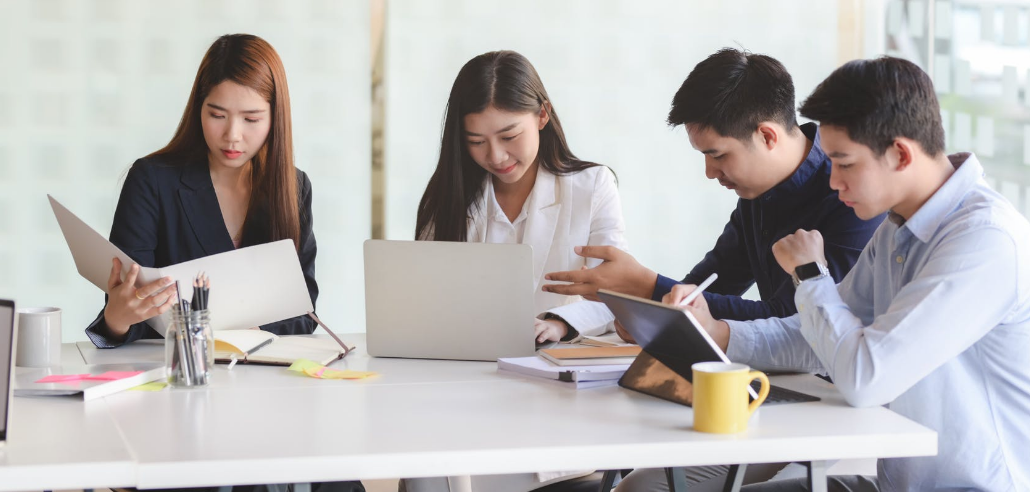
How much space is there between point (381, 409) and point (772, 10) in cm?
307

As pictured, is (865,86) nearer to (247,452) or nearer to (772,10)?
(247,452)

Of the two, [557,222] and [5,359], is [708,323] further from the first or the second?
[5,359]

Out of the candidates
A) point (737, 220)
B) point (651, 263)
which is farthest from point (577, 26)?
point (737, 220)

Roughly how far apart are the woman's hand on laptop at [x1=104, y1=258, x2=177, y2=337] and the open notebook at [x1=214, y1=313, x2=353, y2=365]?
4.9 inches

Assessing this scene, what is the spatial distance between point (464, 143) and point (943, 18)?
8.53ft

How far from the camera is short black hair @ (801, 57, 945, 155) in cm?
151

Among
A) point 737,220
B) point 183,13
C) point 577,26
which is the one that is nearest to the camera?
point 737,220

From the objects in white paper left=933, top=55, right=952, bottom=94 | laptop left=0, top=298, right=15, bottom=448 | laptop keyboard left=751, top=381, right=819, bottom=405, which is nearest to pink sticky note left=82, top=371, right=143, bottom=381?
laptop left=0, top=298, right=15, bottom=448

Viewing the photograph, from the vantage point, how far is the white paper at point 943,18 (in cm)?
410

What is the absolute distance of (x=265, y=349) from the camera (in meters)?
1.90

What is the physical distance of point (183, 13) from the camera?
3564 mm

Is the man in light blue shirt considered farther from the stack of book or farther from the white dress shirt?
the white dress shirt

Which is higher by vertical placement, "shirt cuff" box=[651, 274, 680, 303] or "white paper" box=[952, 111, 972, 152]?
"white paper" box=[952, 111, 972, 152]

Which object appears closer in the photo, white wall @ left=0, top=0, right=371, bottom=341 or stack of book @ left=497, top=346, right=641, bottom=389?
stack of book @ left=497, top=346, right=641, bottom=389
